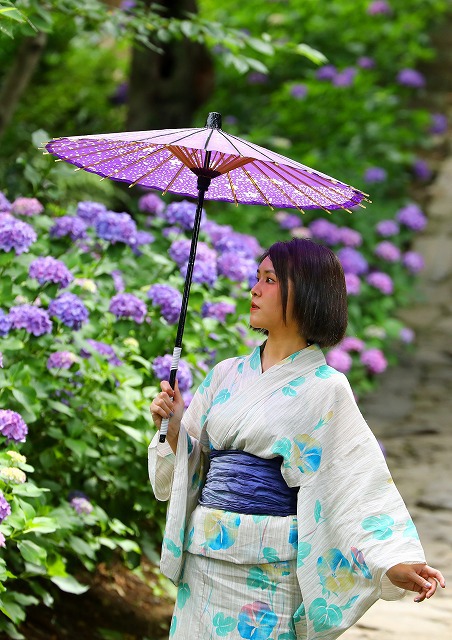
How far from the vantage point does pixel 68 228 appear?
3.74m

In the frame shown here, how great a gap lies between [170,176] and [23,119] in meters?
6.38

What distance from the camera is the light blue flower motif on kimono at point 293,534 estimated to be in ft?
7.92

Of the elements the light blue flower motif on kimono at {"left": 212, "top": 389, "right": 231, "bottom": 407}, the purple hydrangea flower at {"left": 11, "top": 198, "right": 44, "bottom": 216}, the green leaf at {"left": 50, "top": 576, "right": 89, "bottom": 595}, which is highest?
the purple hydrangea flower at {"left": 11, "top": 198, "right": 44, "bottom": 216}

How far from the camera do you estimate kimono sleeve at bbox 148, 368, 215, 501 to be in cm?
260

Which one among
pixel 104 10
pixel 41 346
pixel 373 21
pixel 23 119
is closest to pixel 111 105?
pixel 23 119

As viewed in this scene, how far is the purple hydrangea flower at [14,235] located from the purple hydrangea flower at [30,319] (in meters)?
0.28

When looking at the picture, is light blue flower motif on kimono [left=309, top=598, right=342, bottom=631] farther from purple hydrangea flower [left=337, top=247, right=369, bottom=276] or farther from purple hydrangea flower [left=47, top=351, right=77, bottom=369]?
purple hydrangea flower [left=337, top=247, right=369, bottom=276]

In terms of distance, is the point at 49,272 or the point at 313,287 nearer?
the point at 313,287

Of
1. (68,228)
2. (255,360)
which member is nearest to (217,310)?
(68,228)

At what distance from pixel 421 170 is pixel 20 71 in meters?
4.55

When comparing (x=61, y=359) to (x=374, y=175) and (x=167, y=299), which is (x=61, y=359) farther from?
(x=374, y=175)

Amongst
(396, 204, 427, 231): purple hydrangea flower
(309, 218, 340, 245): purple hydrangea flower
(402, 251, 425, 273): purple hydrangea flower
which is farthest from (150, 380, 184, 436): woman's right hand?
(396, 204, 427, 231): purple hydrangea flower

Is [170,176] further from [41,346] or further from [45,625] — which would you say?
[45,625]

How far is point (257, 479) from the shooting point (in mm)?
2441
